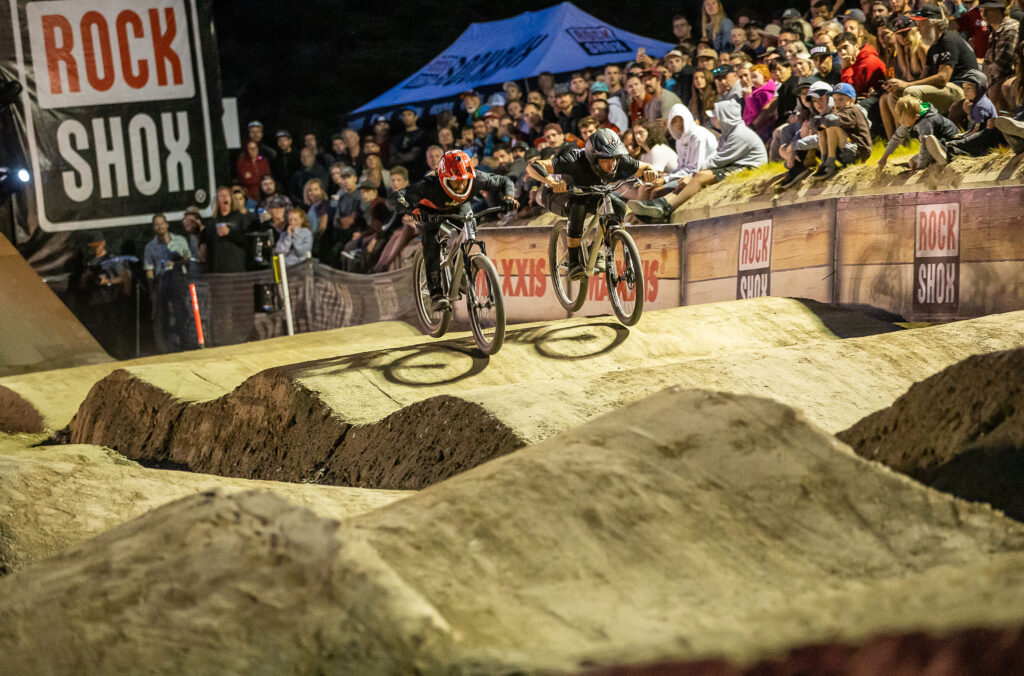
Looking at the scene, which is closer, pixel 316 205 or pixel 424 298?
pixel 424 298

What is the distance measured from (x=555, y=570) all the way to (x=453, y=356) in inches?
214

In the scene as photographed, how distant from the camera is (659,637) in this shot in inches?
106

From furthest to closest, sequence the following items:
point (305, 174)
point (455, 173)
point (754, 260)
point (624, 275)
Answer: point (305, 174)
point (754, 260)
point (624, 275)
point (455, 173)

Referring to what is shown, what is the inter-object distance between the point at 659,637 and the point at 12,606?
6.59 ft

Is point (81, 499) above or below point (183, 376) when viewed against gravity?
above

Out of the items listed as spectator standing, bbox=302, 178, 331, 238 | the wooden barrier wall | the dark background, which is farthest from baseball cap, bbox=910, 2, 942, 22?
the dark background

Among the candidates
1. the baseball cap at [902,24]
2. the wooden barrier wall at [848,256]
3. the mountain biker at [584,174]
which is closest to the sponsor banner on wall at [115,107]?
the wooden barrier wall at [848,256]

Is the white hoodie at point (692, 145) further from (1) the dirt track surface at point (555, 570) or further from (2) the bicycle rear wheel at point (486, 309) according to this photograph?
(1) the dirt track surface at point (555, 570)

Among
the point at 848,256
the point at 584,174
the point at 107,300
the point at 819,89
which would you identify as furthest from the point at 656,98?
the point at 107,300

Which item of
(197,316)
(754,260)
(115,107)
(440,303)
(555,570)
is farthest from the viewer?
(115,107)

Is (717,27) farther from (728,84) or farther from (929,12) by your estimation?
(929,12)

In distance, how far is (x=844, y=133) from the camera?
1072cm

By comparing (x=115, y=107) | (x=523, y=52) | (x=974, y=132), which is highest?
(x=523, y=52)

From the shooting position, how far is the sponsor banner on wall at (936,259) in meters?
9.23
